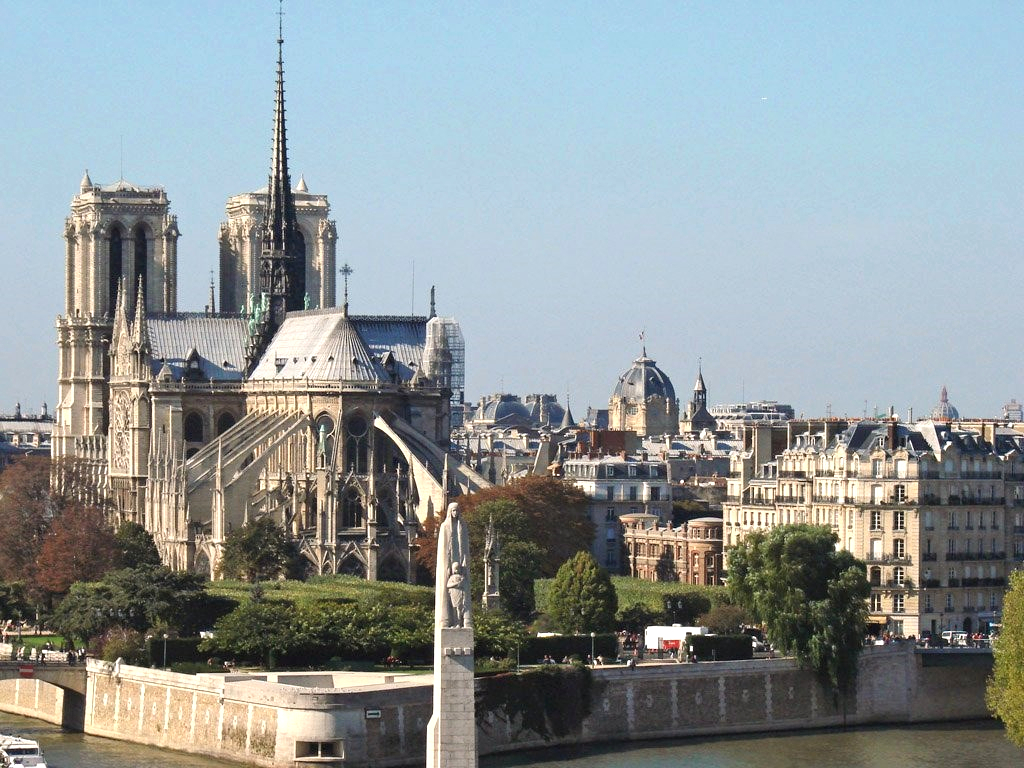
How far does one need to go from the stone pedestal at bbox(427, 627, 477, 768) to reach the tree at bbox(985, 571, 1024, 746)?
22130 millimetres

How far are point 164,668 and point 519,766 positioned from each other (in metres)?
13.4

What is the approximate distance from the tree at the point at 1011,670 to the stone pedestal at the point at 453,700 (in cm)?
2213

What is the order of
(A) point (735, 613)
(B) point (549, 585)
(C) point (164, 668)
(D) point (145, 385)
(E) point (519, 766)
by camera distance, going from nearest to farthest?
1. (E) point (519, 766)
2. (C) point (164, 668)
3. (A) point (735, 613)
4. (B) point (549, 585)
5. (D) point (145, 385)

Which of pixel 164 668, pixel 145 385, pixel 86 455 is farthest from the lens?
pixel 86 455

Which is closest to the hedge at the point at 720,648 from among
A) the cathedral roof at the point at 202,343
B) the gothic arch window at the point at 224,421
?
the gothic arch window at the point at 224,421

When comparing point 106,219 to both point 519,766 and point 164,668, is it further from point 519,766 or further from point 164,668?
point 519,766

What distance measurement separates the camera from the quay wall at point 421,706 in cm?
8050

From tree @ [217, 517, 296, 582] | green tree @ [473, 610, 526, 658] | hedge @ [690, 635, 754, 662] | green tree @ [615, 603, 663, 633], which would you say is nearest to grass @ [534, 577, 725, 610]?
green tree @ [615, 603, 663, 633]

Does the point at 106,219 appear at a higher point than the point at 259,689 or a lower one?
higher

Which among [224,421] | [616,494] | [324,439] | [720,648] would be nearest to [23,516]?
[324,439]

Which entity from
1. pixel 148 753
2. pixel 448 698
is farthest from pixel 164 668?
pixel 448 698

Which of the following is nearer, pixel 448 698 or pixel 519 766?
pixel 448 698

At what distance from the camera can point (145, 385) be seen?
15425 cm

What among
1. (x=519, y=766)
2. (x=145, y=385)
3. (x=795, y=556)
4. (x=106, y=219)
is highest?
Answer: (x=106, y=219)
